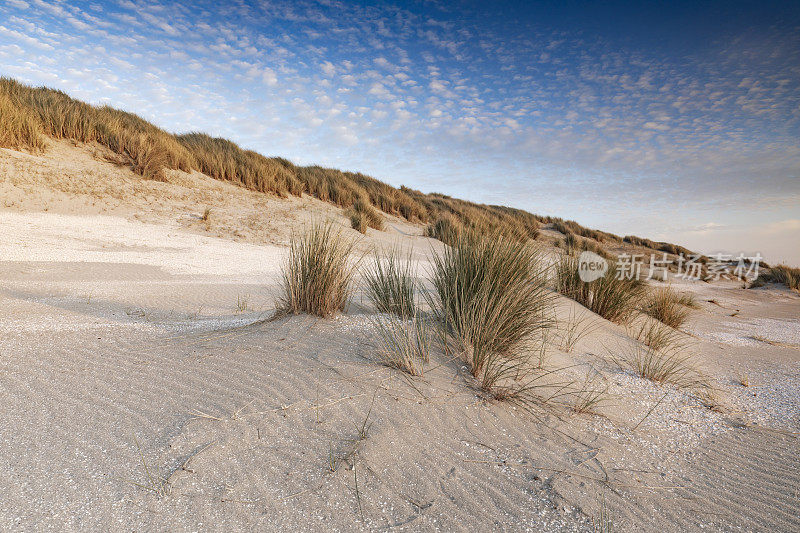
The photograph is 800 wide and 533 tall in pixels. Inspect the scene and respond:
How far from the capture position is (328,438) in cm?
195

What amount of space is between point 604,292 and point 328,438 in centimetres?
495

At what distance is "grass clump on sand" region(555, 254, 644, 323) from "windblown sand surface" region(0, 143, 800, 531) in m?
1.66

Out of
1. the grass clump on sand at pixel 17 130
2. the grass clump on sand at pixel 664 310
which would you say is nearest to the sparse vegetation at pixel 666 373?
the grass clump on sand at pixel 664 310

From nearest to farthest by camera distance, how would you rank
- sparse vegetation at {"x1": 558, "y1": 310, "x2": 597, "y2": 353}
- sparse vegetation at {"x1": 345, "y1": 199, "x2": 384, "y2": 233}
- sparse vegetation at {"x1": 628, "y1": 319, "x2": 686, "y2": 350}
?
sparse vegetation at {"x1": 558, "y1": 310, "x2": 597, "y2": 353}, sparse vegetation at {"x1": 628, "y1": 319, "x2": 686, "y2": 350}, sparse vegetation at {"x1": 345, "y1": 199, "x2": 384, "y2": 233}

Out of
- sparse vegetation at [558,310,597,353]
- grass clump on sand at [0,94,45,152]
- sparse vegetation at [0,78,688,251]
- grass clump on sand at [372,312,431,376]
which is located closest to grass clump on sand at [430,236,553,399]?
grass clump on sand at [372,312,431,376]

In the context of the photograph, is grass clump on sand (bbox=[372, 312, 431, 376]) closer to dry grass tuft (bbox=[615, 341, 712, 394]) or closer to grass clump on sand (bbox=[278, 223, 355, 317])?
grass clump on sand (bbox=[278, 223, 355, 317])

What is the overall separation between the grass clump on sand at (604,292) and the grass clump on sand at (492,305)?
2.48 metres

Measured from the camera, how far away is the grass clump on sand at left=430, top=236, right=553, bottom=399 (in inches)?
108

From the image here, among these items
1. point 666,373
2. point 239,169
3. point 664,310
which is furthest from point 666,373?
point 239,169

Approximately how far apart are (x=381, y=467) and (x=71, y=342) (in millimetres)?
2615

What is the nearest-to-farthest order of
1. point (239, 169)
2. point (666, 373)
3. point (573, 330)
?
point (666, 373) → point (573, 330) → point (239, 169)

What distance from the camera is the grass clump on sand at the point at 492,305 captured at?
274 centimetres

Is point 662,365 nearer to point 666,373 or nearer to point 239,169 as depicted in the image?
point 666,373

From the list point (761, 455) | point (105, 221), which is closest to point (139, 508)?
point (761, 455)
